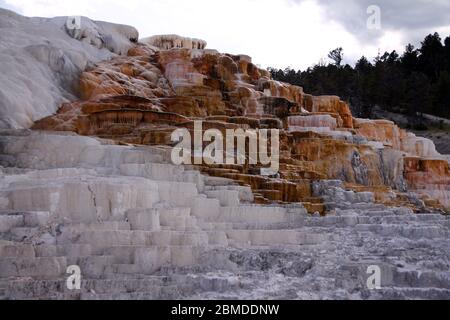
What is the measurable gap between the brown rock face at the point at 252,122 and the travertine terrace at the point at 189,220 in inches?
2.3

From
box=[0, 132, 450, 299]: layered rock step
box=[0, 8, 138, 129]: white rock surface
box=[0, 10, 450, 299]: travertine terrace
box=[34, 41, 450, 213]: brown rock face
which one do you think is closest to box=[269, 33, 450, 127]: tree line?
box=[34, 41, 450, 213]: brown rock face

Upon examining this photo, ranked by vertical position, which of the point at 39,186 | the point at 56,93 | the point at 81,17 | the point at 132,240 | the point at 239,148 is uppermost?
the point at 81,17

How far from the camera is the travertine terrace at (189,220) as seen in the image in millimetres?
7211

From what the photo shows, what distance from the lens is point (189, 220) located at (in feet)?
29.0

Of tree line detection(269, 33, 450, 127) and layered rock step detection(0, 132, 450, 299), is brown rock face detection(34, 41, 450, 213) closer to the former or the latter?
layered rock step detection(0, 132, 450, 299)

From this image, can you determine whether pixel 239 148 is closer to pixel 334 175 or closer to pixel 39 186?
pixel 334 175

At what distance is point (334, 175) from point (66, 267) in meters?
10.6

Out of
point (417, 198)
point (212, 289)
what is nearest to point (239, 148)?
point (417, 198)

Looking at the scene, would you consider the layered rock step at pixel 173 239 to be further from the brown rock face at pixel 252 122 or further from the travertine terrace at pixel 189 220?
the brown rock face at pixel 252 122

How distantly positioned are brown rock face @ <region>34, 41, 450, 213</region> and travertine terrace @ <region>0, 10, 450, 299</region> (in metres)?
0.06

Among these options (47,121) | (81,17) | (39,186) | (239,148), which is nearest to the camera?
(39,186)

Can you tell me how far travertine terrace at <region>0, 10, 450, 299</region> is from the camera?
7211 mm

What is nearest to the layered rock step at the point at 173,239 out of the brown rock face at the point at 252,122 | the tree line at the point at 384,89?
the brown rock face at the point at 252,122

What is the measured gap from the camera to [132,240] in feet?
25.8
